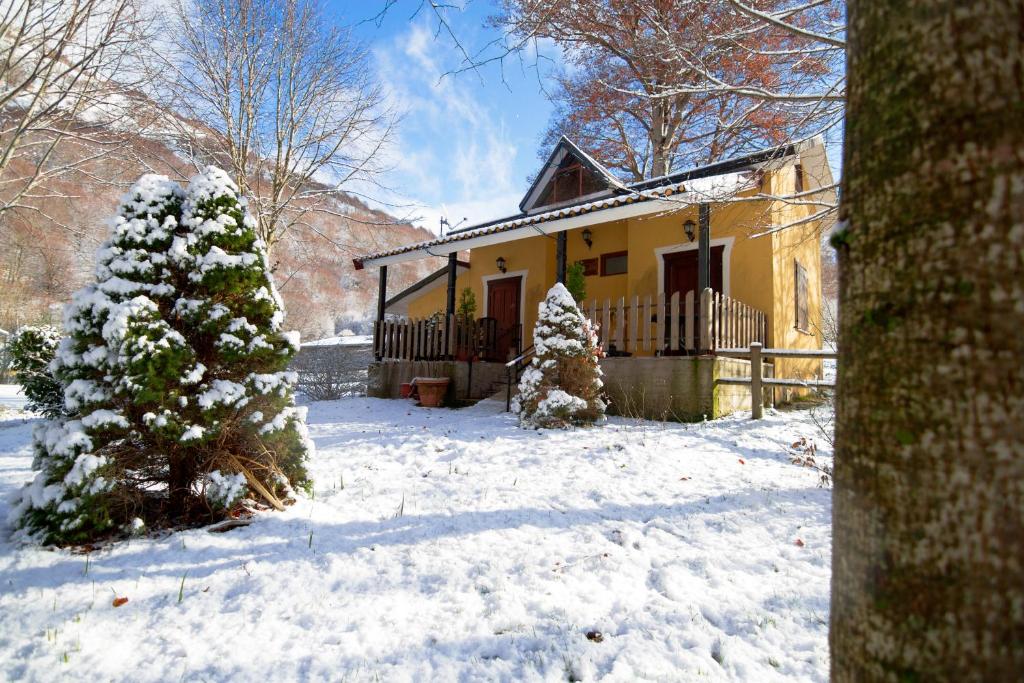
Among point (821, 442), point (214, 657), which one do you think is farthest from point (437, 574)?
point (821, 442)

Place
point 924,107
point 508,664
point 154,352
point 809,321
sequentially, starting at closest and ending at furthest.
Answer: point 924,107, point 508,664, point 154,352, point 809,321

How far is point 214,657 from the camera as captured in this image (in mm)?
1825

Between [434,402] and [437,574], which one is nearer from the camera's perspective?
[437,574]

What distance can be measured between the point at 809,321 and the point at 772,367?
263 cm

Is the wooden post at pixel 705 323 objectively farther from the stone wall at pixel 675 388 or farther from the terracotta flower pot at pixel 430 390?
the terracotta flower pot at pixel 430 390

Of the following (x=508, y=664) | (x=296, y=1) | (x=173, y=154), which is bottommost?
(x=508, y=664)

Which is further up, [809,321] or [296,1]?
[296,1]

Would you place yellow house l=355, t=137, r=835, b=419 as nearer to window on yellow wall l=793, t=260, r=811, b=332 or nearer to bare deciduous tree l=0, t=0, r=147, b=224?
window on yellow wall l=793, t=260, r=811, b=332

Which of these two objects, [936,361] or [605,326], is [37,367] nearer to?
[605,326]

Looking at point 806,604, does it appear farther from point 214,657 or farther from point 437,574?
point 214,657

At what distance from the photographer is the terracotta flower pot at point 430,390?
948 cm

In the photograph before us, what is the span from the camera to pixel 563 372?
6156mm

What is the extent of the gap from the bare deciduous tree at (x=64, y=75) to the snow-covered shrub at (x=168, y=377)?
197 centimetres

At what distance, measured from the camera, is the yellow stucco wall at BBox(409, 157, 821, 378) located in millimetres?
8500
